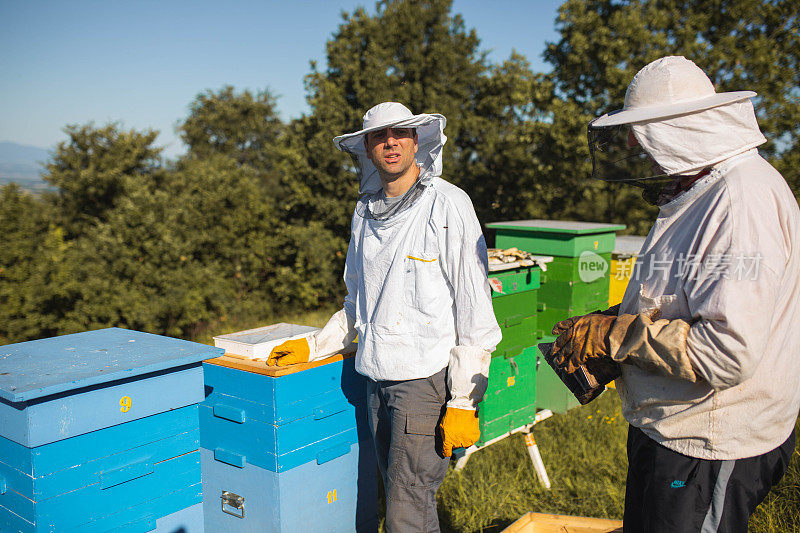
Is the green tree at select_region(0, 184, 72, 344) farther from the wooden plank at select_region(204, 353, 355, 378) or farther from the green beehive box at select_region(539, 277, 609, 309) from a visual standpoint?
the green beehive box at select_region(539, 277, 609, 309)

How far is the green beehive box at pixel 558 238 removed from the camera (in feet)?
14.4

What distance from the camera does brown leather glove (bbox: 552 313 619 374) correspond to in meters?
1.62

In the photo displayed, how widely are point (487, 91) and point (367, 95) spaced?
2948 mm

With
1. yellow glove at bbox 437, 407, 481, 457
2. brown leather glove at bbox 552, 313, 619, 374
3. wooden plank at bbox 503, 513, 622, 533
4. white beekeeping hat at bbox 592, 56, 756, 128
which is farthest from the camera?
wooden plank at bbox 503, 513, 622, 533

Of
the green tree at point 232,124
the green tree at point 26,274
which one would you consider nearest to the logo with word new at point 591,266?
the green tree at point 26,274

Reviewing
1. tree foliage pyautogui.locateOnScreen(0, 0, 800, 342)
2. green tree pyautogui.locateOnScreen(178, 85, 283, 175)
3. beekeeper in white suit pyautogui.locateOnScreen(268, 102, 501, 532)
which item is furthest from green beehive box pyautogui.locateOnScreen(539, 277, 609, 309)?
green tree pyautogui.locateOnScreen(178, 85, 283, 175)

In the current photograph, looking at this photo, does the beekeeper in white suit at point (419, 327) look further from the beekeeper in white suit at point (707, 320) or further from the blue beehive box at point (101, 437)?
the blue beehive box at point (101, 437)

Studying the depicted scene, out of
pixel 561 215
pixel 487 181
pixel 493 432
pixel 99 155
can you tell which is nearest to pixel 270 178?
pixel 99 155

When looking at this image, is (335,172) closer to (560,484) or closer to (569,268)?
(569,268)

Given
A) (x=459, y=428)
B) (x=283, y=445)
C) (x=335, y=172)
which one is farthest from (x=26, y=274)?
(x=459, y=428)

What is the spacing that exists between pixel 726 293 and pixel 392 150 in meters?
1.33

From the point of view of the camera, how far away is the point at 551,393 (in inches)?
190

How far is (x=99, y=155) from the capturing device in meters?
11.6

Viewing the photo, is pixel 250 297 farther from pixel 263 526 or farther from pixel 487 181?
pixel 263 526
